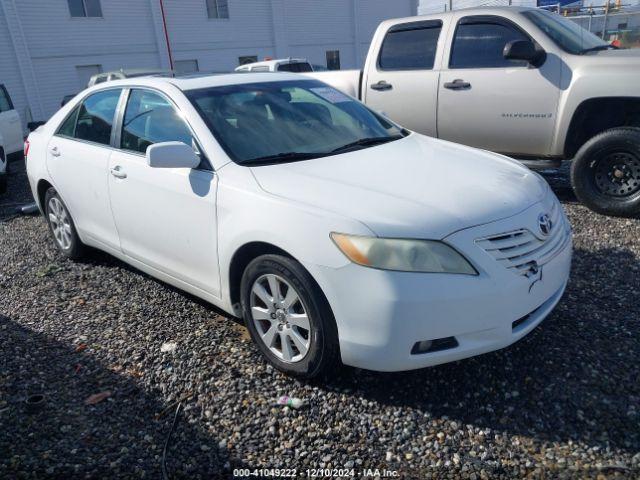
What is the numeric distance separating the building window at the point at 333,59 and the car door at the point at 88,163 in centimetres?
2369

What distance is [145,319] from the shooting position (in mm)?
A: 3881

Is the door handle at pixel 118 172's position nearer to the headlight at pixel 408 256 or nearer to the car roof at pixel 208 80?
the car roof at pixel 208 80

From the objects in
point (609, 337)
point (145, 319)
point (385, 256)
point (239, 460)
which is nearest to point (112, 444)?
point (239, 460)

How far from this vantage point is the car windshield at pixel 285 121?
3.31m

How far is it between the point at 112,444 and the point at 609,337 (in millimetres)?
2840

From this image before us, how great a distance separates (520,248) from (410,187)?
633 millimetres

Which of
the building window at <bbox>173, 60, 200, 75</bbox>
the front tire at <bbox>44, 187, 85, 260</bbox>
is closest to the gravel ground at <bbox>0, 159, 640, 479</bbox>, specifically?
the front tire at <bbox>44, 187, 85, 260</bbox>

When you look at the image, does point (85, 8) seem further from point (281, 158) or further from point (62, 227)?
point (281, 158)

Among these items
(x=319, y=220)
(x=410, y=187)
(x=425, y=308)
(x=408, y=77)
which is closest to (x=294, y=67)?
(x=408, y=77)

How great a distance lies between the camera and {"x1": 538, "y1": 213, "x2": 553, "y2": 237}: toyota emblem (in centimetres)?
280

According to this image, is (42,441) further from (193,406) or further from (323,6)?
(323,6)

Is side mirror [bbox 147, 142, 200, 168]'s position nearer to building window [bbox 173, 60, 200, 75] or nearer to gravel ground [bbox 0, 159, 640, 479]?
gravel ground [bbox 0, 159, 640, 479]

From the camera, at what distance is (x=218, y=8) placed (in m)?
22.8

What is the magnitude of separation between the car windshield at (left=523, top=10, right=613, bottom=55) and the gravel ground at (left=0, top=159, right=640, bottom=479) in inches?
104
